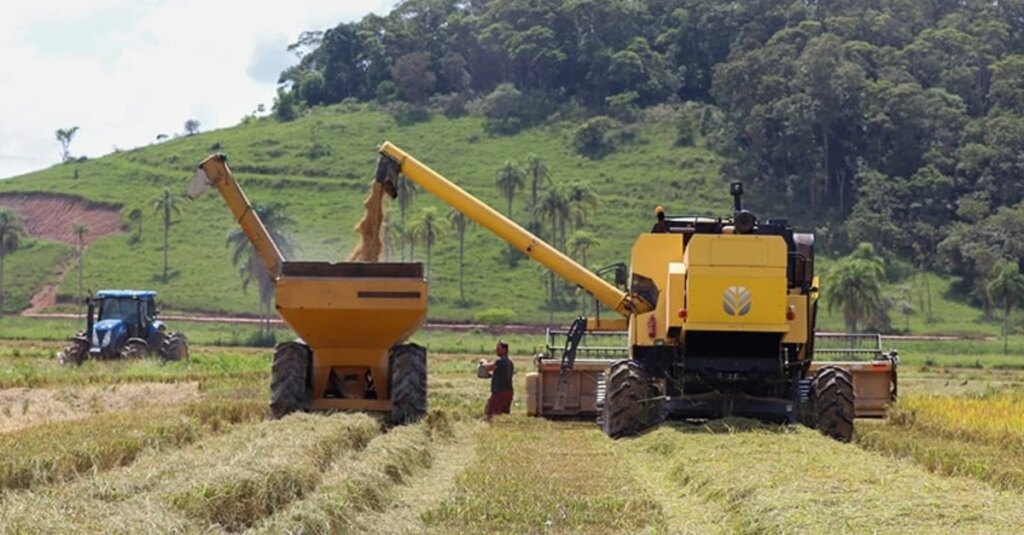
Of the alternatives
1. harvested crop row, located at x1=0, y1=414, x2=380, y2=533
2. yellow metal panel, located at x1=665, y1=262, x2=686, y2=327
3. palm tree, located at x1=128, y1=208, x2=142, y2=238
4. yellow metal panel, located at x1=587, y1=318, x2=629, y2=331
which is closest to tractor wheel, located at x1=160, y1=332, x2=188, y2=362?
yellow metal panel, located at x1=587, y1=318, x2=629, y2=331

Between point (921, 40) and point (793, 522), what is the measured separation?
401 ft

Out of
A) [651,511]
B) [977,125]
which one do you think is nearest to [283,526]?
[651,511]

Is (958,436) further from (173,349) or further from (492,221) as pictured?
(173,349)

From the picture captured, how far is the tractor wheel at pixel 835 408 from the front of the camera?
20531mm

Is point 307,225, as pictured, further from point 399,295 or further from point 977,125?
point 399,295

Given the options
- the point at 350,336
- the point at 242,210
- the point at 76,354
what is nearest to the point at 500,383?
the point at 350,336

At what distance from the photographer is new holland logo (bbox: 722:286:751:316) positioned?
2072cm

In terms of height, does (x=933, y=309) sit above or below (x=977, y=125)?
below

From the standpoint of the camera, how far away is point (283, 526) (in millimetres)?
10812

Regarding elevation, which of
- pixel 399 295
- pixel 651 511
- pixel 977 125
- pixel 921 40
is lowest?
→ pixel 651 511

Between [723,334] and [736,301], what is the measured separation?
776mm

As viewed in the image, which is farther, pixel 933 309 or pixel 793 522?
pixel 933 309

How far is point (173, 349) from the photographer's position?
41906 mm

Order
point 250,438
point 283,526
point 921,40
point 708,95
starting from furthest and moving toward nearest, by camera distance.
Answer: point 708,95
point 921,40
point 250,438
point 283,526
